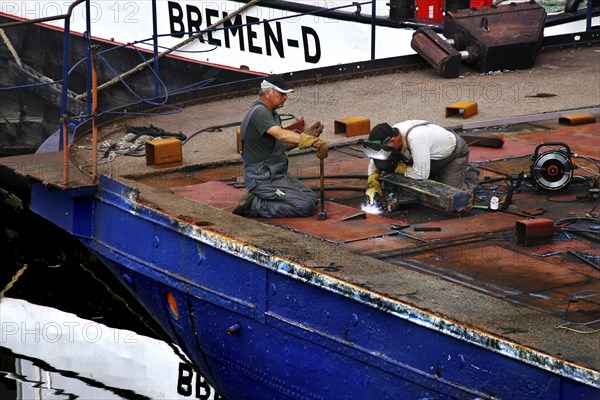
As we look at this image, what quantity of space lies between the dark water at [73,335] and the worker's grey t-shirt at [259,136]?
315 centimetres

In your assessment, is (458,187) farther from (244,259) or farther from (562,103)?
(562,103)

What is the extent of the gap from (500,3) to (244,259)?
828cm

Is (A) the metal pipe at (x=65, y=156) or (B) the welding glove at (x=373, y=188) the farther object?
(B) the welding glove at (x=373, y=188)

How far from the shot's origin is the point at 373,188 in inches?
367

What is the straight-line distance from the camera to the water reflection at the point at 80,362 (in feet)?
36.8

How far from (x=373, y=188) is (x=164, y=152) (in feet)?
6.57

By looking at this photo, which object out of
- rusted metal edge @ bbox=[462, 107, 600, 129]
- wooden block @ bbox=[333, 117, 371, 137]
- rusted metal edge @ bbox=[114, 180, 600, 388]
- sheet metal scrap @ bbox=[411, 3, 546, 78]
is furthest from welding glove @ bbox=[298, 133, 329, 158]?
sheet metal scrap @ bbox=[411, 3, 546, 78]

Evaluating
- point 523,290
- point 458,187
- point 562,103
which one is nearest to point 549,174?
point 458,187

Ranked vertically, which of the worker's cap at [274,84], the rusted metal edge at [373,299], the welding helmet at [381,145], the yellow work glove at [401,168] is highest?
the worker's cap at [274,84]

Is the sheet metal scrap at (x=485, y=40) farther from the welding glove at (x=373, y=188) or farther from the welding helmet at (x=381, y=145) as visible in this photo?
the welding helmet at (x=381, y=145)

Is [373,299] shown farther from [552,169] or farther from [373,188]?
[552,169]

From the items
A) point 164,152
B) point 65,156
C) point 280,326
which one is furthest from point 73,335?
point 280,326

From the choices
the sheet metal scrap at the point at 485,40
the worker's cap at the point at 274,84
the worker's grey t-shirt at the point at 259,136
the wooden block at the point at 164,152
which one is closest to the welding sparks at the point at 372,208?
the worker's grey t-shirt at the point at 259,136

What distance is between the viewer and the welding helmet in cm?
898
